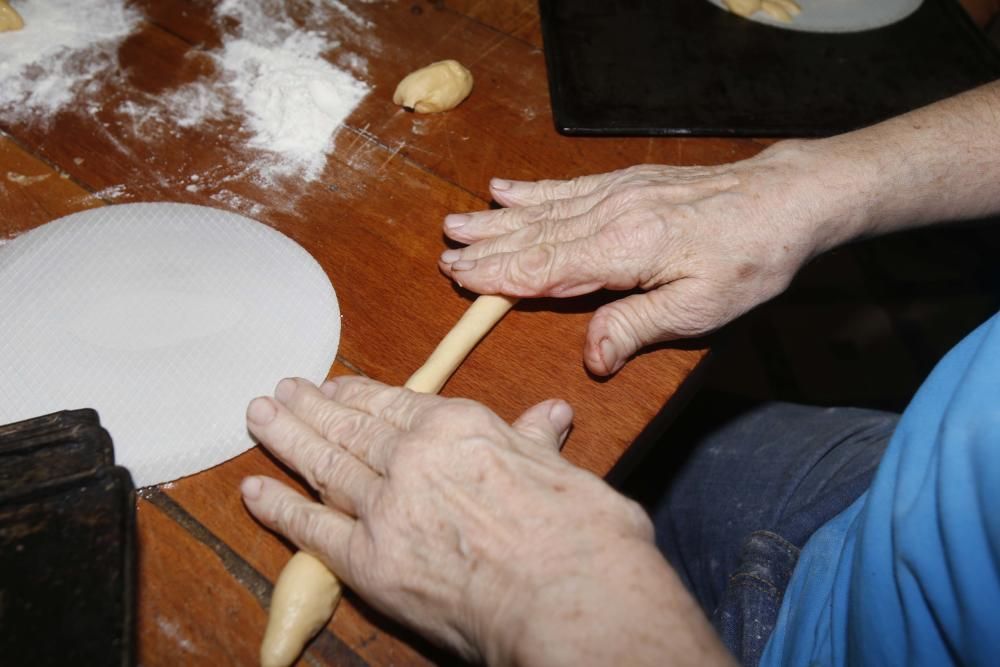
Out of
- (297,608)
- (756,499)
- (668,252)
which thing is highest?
(668,252)

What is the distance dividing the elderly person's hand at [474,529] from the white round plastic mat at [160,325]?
0.36 ft

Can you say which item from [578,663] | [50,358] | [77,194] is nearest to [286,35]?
[77,194]

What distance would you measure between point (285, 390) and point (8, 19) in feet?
3.07

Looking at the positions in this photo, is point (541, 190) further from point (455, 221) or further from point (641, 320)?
point (641, 320)

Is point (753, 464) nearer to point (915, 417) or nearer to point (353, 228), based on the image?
point (915, 417)

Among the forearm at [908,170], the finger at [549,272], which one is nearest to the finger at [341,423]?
the finger at [549,272]

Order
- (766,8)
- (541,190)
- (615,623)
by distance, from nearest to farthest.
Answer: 1. (615,623)
2. (541,190)
3. (766,8)

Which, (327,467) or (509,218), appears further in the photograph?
(509,218)

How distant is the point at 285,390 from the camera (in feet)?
2.60

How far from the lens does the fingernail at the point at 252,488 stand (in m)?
0.73

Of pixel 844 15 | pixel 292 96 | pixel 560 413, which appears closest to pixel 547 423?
pixel 560 413

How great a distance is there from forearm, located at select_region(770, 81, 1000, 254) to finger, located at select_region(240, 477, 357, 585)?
27.0 inches

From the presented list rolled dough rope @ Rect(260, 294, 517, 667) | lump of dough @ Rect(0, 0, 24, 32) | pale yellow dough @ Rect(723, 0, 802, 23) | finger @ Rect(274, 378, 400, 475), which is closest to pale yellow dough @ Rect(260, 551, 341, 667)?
rolled dough rope @ Rect(260, 294, 517, 667)

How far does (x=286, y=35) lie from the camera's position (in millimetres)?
1227
